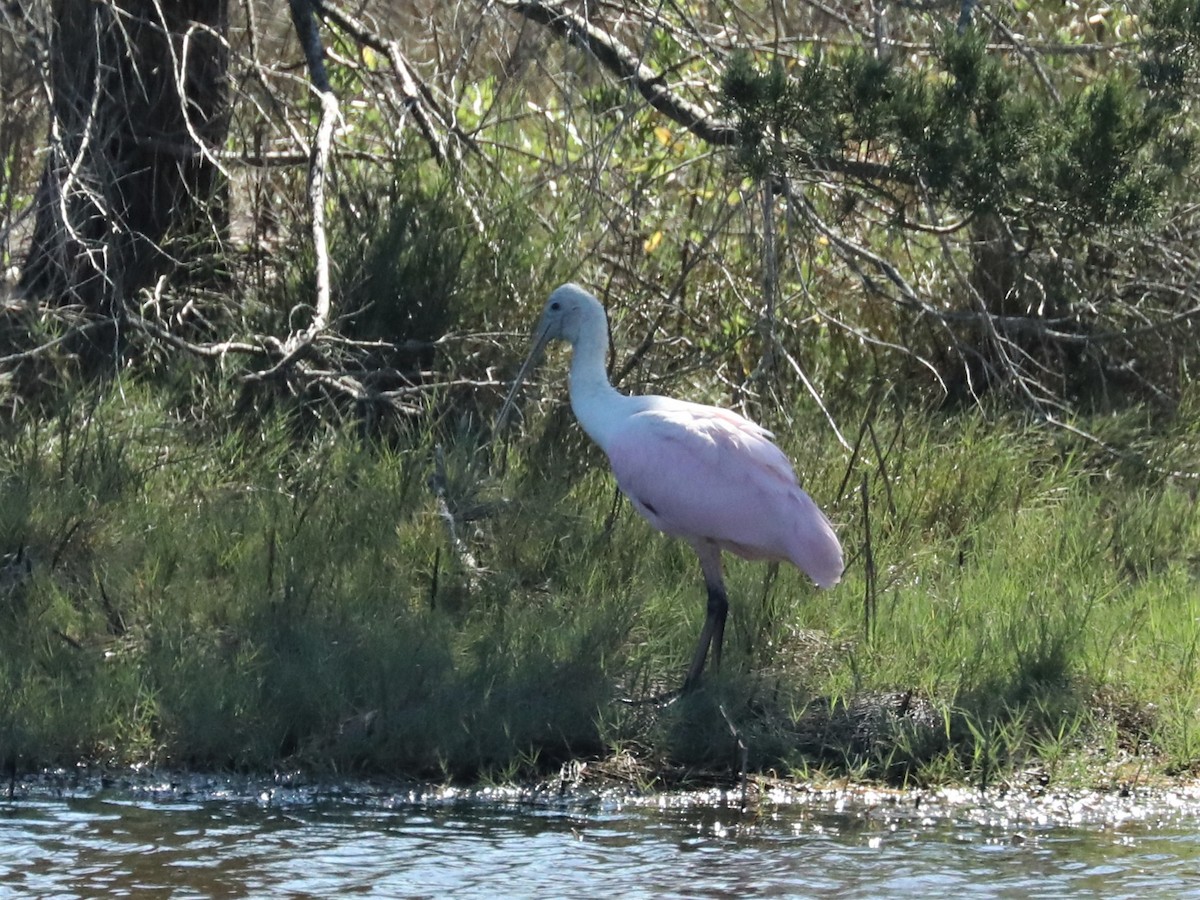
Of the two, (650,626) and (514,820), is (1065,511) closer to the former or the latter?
(650,626)

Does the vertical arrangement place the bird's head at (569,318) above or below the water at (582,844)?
above

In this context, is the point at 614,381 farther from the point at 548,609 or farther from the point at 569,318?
the point at 548,609

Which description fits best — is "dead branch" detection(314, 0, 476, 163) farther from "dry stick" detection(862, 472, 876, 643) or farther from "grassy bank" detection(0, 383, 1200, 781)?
"dry stick" detection(862, 472, 876, 643)

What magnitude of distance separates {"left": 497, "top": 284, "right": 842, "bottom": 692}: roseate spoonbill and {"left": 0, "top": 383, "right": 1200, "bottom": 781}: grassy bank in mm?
220

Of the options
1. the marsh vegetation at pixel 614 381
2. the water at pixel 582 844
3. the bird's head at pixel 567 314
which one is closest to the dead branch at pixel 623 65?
the marsh vegetation at pixel 614 381

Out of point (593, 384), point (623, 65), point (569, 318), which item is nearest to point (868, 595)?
point (593, 384)

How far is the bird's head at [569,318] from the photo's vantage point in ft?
22.1

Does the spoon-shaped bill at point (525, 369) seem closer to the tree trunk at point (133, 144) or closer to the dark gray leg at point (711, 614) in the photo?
the dark gray leg at point (711, 614)

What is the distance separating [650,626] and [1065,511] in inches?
76.5

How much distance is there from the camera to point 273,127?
8297 mm

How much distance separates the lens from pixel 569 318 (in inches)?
270

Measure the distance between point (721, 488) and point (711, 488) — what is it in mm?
32

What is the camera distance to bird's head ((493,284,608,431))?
673 centimetres

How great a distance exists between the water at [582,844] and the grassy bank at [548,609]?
175mm
